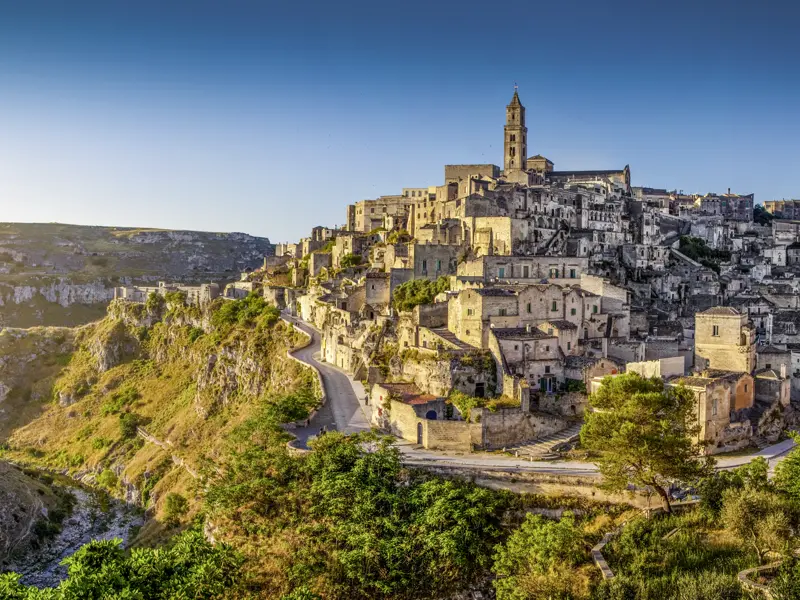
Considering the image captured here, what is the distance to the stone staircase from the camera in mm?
32906

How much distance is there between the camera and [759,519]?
2358 centimetres

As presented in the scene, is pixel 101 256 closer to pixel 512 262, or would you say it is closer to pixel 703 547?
pixel 512 262

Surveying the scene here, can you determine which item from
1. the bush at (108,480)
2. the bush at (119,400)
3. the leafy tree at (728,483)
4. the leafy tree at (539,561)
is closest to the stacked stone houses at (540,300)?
the leafy tree at (728,483)

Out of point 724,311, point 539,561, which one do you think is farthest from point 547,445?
point 724,311

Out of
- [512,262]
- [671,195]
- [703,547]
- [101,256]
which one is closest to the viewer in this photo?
[703,547]

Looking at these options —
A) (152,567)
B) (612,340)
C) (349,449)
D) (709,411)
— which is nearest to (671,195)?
(612,340)

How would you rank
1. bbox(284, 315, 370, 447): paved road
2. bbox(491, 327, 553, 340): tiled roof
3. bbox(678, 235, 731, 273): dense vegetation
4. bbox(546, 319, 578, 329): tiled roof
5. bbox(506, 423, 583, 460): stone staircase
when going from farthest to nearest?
1. bbox(678, 235, 731, 273): dense vegetation
2. bbox(546, 319, 578, 329): tiled roof
3. bbox(284, 315, 370, 447): paved road
4. bbox(491, 327, 553, 340): tiled roof
5. bbox(506, 423, 583, 460): stone staircase

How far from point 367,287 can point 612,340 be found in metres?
20.7

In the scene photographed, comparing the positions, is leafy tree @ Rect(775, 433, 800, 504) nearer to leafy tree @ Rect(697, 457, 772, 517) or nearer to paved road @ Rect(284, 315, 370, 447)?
leafy tree @ Rect(697, 457, 772, 517)

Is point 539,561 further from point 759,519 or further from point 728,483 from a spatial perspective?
point 728,483

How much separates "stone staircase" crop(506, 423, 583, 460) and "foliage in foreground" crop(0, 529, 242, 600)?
14066mm

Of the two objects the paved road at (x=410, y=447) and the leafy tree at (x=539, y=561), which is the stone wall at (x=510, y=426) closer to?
the paved road at (x=410, y=447)

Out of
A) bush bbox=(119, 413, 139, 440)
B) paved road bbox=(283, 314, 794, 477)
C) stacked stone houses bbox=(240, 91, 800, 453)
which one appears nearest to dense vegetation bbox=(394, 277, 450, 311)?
stacked stone houses bbox=(240, 91, 800, 453)

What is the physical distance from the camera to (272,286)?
72.5 metres
